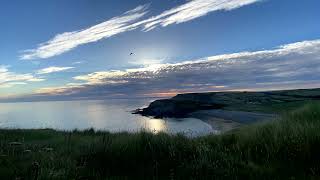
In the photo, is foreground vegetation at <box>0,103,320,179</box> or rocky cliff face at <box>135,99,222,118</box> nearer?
foreground vegetation at <box>0,103,320,179</box>

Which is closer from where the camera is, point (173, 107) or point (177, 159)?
point (177, 159)

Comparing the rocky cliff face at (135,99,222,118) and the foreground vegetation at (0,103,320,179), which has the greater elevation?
the foreground vegetation at (0,103,320,179)

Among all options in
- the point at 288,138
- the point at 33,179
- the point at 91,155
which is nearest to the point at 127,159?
the point at 91,155

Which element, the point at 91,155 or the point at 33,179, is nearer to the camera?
the point at 33,179

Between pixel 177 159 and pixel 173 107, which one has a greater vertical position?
pixel 177 159

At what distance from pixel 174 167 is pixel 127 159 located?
4.18 feet

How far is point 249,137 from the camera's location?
403 inches

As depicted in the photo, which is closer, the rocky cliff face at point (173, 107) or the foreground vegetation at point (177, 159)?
the foreground vegetation at point (177, 159)

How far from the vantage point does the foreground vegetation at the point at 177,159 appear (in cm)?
700

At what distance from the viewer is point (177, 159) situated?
27.1 ft

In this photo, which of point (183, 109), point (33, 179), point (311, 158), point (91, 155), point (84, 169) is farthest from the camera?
point (183, 109)

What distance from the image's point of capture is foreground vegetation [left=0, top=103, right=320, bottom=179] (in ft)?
23.0

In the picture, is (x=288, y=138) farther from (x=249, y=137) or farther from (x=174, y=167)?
(x=174, y=167)

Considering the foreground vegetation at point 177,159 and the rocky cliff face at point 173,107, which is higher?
the foreground vegetation at point 177,159
